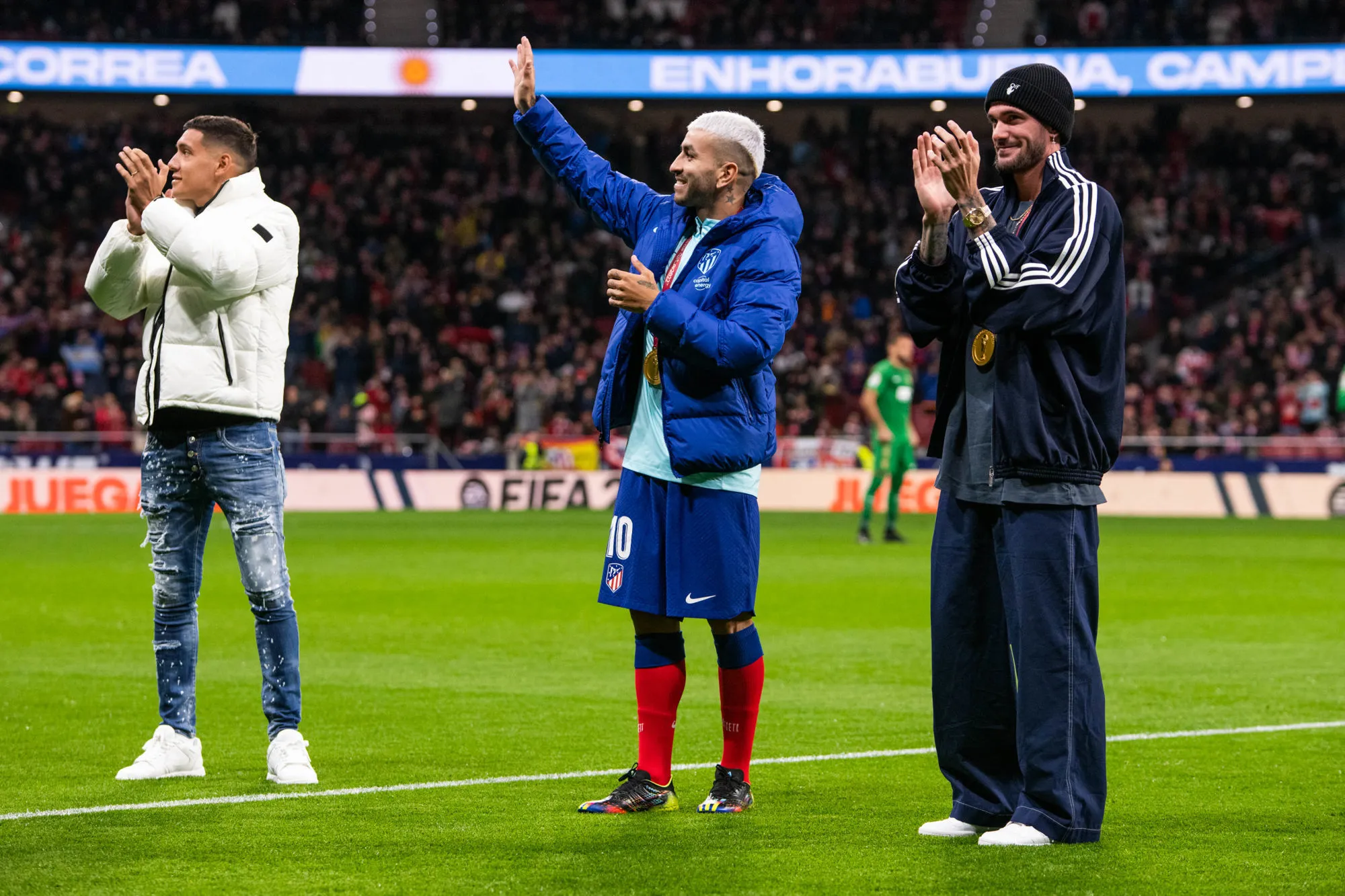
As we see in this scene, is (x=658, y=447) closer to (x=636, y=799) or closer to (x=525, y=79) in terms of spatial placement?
(x=636, y=799)

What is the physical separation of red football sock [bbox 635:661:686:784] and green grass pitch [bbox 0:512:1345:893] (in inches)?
10.1

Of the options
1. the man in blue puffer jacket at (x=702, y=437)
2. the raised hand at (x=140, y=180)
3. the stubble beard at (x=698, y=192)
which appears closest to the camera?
the man in blue puffer jacket at (x=702, y=437)

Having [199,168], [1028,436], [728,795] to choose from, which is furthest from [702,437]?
[199,168]

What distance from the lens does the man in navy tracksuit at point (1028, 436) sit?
17.6ft

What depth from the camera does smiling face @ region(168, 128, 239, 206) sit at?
663 cm

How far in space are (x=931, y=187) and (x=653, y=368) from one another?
1.15m

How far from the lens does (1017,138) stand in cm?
552

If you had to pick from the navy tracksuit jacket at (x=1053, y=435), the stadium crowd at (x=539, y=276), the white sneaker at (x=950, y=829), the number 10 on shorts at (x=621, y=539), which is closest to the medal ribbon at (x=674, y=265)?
the number 10 on shorts at (x=621, y=539)

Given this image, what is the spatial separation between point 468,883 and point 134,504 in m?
23.6

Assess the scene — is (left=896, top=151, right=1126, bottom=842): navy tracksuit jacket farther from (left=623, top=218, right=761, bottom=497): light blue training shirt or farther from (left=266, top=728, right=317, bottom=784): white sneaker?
(left=266, top=728, right=317, bottom=784): white sneaker

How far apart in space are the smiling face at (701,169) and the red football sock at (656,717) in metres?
1.63

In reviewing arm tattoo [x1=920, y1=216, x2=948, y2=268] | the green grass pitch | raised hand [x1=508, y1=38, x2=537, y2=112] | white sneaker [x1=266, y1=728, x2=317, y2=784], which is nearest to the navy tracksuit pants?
the green grass pitch

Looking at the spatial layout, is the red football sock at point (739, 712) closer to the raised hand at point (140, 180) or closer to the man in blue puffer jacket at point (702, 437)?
the man in blue puffer jacket at point (702, 437)

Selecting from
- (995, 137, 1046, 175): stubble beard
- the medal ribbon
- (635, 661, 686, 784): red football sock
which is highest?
(995, 137, 1046, 175): stubble beard
